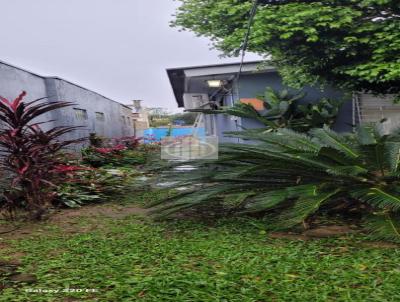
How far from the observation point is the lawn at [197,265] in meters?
1.96

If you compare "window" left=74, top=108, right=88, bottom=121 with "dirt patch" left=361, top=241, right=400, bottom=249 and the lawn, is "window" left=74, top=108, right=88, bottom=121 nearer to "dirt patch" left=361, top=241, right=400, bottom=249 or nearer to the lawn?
the lawn

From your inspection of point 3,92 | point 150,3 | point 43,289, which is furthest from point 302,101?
point 43,289

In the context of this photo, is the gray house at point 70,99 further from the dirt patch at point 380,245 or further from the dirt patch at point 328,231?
the dirt patch at point 380,245

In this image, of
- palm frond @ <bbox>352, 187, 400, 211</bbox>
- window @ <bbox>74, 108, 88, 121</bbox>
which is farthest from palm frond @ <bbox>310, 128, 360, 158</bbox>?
window @ <bbox>74, 108, 88, 121</bbox>

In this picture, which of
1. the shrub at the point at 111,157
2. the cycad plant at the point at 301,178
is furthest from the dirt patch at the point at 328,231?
the shrub at the point at 111,157

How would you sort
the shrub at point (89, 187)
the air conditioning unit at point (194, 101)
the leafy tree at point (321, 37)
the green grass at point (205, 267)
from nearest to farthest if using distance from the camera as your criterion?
the green grass at point (205, 267), the shrub at point (89, 187), the leafy tree at point (321, 37), the air conditioning unit at point (194, 101)

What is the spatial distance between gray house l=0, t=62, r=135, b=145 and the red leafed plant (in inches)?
11.8

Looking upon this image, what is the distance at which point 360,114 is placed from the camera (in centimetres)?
930

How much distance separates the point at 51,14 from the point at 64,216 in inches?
321

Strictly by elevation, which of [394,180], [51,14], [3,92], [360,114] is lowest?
[394,180]

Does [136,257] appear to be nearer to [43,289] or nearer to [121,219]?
[43,289]

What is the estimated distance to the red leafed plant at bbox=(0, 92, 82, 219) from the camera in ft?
12.1

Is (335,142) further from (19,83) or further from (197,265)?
(19,83)

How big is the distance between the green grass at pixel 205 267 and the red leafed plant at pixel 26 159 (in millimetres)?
681
